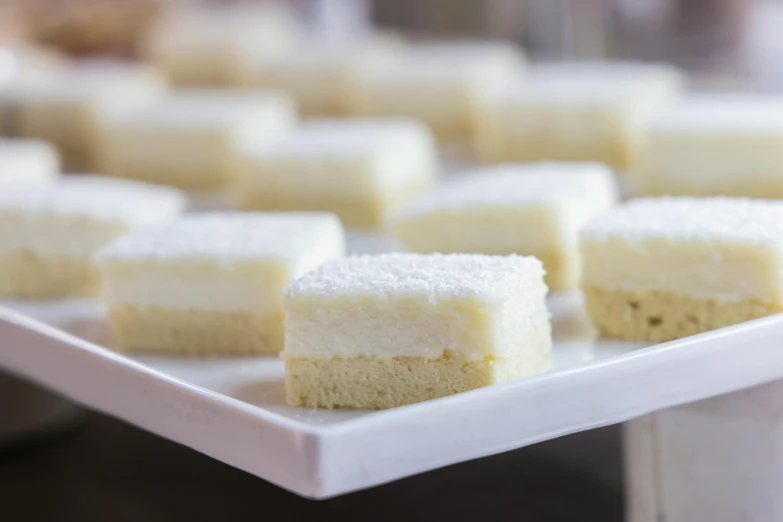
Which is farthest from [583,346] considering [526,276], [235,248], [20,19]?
[20,19]

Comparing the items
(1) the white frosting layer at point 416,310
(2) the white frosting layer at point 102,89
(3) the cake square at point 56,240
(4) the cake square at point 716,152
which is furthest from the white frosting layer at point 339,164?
(1) the white frosting layer at point 416,310

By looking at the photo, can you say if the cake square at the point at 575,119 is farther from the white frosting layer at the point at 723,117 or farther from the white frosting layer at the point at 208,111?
the white frosting layer at the point at 208,111

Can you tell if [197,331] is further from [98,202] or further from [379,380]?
[98,202]

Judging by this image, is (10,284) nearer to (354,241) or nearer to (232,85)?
(354,241)

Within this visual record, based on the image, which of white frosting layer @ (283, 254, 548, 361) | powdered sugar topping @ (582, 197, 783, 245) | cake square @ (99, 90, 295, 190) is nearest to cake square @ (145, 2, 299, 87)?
cake square @ (99, 90, 295, 190)

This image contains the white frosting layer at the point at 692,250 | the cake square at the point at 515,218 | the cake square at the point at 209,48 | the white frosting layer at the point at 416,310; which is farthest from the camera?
the cake square at the point at 209,48

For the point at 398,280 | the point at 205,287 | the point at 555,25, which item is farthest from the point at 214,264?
the point at 555,25
